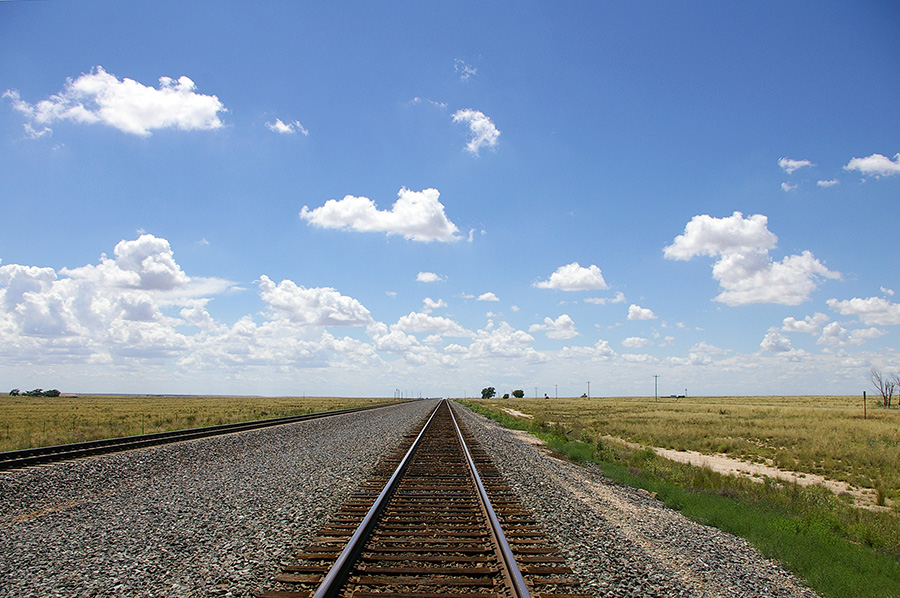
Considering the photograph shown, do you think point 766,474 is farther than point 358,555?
Yes

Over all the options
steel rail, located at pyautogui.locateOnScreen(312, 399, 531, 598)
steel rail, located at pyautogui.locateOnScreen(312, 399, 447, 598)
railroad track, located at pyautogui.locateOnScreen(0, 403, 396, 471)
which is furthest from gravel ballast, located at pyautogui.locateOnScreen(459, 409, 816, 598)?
railroad track, located at pyautogui.locateOnScreen(0, 403, 396, 471)

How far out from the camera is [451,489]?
983 cm

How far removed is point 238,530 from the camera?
709cm

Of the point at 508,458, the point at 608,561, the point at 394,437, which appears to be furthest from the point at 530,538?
the point at 394,437

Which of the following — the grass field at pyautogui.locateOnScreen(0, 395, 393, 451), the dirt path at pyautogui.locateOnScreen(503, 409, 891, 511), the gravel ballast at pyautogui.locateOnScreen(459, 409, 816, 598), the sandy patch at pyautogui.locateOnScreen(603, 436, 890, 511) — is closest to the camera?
the gravel ballast at pyautogui.locateOnScreen(459, 409, 816, 598)

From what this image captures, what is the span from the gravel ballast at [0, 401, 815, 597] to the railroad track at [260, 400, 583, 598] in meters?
0.32

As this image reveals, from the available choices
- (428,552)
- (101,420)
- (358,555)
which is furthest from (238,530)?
(101,420)

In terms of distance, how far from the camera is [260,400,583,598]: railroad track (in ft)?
16.1

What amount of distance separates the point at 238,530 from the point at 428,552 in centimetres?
285

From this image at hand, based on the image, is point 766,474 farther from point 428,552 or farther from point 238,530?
point 238,530

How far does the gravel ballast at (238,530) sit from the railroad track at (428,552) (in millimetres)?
324

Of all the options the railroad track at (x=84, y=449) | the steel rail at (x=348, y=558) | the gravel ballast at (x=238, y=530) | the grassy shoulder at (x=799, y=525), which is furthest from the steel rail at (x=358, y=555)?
the railroad track at (x=84, y=449)

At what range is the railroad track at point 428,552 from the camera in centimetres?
490

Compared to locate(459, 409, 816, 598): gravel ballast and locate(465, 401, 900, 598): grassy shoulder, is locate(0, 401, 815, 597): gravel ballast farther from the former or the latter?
locate(465, 401, 900, 598): grassy shoulder
